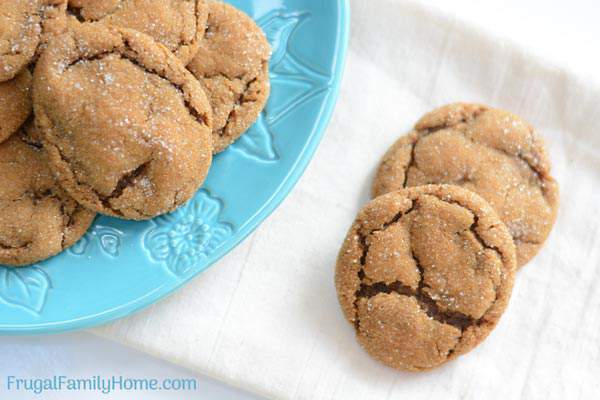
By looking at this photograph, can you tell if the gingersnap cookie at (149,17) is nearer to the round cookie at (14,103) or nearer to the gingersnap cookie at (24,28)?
the gingersnap cookie at (24,28)

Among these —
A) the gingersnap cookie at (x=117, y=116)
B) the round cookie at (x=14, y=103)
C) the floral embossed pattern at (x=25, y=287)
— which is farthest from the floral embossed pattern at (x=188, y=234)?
the round cookie at (x=14, y=103)

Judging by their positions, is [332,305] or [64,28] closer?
[64,28]

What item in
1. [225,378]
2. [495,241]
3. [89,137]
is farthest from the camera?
[225,378]

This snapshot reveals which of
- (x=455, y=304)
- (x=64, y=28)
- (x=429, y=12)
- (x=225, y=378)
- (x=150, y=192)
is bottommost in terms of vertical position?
(x=225, y=378)

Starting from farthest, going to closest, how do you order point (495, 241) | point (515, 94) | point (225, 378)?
point (515, 94)
point (225, 378)
point (495, 241)

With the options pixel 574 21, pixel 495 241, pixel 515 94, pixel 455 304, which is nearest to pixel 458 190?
pixel 495 241

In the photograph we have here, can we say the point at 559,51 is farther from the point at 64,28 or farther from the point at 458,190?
the point at 64,28
